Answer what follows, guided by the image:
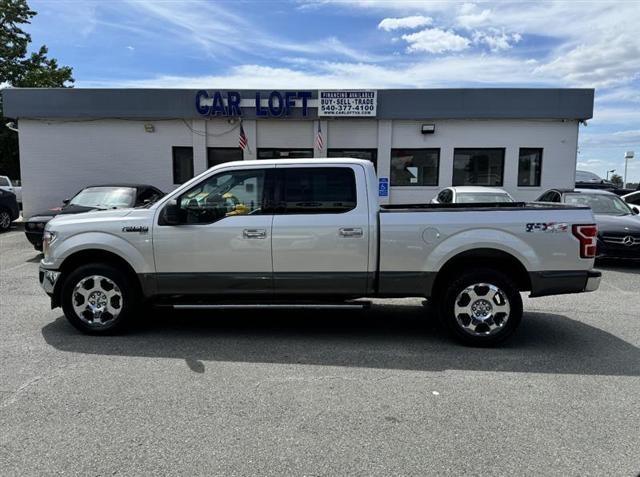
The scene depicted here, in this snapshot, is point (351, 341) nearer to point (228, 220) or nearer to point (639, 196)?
point (228, 220)

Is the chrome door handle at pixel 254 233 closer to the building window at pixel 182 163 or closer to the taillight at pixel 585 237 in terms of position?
the taillight at pixel 585 237

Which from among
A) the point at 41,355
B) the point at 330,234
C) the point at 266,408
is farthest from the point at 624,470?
the point at 41,355

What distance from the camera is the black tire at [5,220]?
14900mm

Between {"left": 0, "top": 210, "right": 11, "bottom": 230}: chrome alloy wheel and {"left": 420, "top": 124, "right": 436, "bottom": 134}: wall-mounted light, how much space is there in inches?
515

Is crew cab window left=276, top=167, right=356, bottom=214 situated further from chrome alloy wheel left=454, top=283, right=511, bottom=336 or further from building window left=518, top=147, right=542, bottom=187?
building window left=518, top=147, right=542, bottom=187

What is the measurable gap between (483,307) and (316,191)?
2.15 m

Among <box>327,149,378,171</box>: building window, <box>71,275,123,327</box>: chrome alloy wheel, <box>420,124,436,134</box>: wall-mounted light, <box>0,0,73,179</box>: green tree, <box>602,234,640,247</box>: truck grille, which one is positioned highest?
<box>0,0,73,179</box>: green tree

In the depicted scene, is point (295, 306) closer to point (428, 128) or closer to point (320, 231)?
point (320, 231)

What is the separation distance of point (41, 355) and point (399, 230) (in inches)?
149

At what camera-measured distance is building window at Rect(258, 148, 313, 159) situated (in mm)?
15859

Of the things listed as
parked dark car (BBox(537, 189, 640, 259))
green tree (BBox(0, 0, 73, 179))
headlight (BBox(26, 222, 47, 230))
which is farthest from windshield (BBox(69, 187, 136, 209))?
green tree (BBox(0, 0, 73, 179))

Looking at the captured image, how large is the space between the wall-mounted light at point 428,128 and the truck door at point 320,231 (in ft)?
35.4

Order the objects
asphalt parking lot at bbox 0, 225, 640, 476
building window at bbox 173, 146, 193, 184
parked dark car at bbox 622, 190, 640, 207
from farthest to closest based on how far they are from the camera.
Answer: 1. building window at bbox 173, 146, 193, 184
2. parked dark car at bbox 622, 190, 640, 207
3. asphalt parking lot at bbox 0, 225, 640, 476

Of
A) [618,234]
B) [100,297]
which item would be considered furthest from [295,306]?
[618,234]
